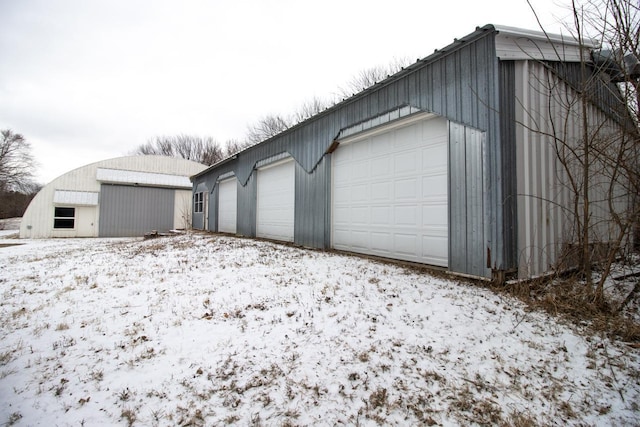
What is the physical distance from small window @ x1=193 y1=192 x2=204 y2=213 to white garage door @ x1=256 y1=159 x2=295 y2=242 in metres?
7.24

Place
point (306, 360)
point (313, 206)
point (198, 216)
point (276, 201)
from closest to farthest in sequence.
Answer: point (306, 360) → point (313, 206) → point (276, 201) → point (198, 216)

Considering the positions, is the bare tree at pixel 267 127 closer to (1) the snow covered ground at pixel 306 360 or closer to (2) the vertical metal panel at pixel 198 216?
(2) the vertical metal panel at pixel 198 216

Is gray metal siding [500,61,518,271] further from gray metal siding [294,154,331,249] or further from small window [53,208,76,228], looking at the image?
small window [53,208,76,228]

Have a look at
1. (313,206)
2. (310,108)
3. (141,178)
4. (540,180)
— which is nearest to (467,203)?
(540,180)

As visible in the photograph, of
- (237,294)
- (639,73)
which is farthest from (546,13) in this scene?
(237,294)

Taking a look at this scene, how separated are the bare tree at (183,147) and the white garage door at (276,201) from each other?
2688cm

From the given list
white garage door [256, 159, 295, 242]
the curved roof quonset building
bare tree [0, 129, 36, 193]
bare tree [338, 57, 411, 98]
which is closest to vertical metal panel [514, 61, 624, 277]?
white garage door [256, 159, 295, 242]

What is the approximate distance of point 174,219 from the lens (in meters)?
19.0

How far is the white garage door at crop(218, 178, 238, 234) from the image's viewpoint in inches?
496

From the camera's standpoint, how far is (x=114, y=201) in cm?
1758

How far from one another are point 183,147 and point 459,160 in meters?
37.3

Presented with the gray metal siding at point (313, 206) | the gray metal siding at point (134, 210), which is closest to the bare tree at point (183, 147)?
the gray metal siding at point (134, 210)

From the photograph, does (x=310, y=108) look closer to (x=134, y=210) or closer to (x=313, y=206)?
(x=134, y=210)

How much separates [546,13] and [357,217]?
14.7 feet
